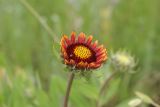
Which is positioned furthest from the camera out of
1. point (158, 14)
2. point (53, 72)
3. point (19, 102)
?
point (158, 14)

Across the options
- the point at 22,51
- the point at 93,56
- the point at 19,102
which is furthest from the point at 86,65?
the point at 22,51

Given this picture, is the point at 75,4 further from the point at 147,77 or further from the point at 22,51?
the point at 147,77

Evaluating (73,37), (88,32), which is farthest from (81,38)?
(88,32)

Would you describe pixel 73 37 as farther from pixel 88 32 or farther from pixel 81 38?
pixel 88 32

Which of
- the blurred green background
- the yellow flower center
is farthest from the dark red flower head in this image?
the blurred green background

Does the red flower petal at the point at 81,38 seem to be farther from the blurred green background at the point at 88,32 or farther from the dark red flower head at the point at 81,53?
the blurred green background at the point at 88,32

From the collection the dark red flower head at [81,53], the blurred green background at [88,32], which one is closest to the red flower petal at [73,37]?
the dark red flower head at [81,53]

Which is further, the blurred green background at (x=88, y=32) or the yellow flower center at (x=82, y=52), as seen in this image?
the blurred green background at (x=88, y=32)

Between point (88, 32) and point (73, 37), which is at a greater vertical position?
point (88, 32)
